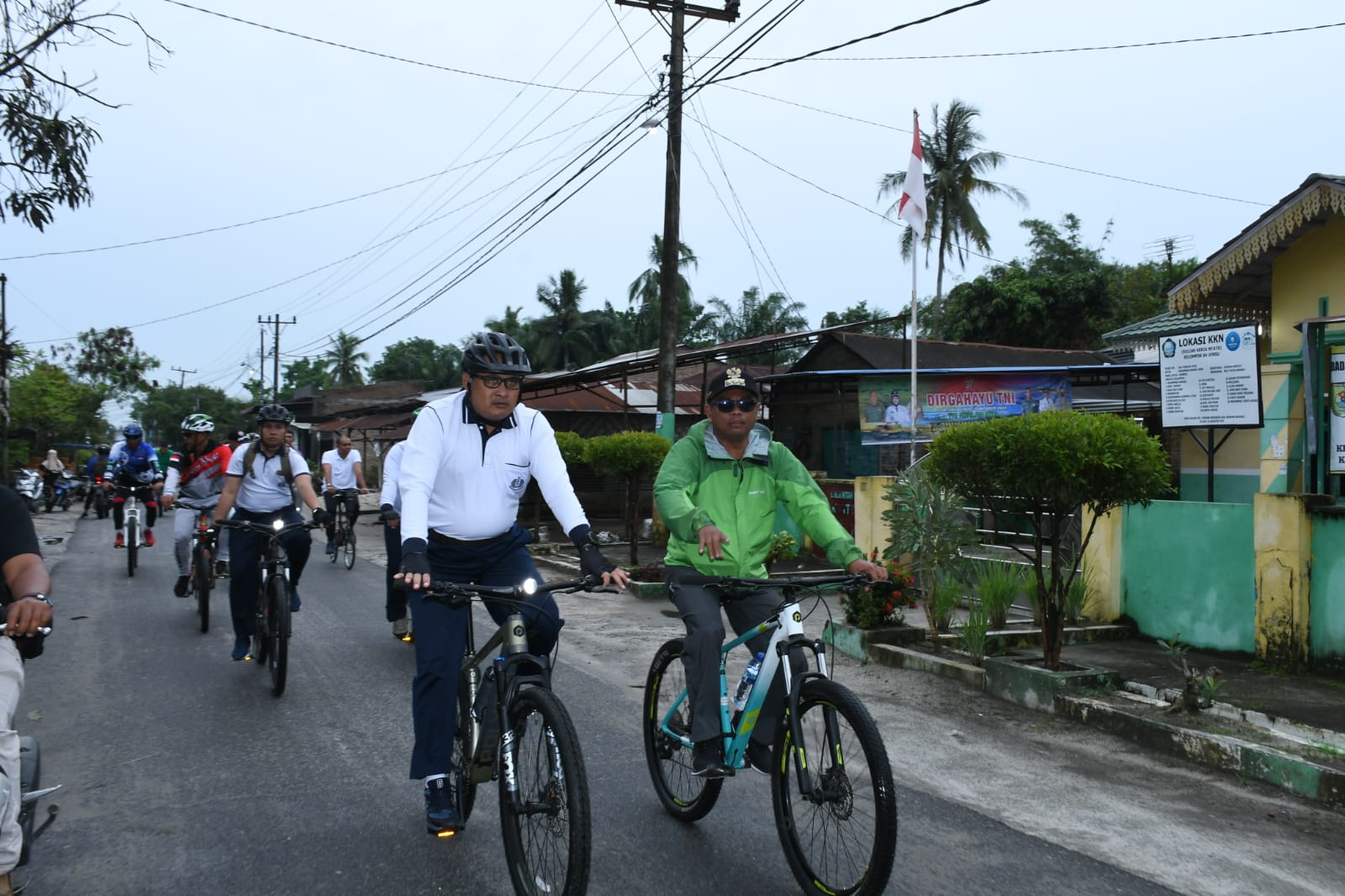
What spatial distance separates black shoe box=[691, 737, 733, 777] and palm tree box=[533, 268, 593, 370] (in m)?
48.5

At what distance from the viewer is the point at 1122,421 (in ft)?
22.4

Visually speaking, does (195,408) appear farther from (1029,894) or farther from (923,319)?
(1029,894)

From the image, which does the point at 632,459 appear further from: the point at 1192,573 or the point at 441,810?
the point at 441,810

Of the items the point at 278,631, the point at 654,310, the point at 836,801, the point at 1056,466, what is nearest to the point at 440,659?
the point at 836,801

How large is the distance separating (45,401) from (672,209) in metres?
24.1

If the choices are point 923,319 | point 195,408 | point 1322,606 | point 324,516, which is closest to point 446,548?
point 324,516

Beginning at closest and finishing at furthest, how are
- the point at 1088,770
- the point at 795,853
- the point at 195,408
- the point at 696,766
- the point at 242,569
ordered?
the point at 795,853, the point at 696,766, the point at 1088,770, the point at 242,569, the point at 195,408

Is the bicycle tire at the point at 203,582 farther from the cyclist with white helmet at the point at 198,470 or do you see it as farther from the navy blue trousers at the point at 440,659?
the navy blue trousers at the point at 440,659

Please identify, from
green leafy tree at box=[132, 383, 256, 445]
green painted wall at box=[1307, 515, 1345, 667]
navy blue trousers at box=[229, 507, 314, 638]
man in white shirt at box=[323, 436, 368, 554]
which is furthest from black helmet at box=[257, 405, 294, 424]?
green leafy tree at box=[132, 383, 256, 445]

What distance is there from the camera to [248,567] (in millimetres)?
7367

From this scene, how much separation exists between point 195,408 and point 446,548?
268 feet

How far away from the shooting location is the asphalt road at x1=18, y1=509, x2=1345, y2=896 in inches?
155

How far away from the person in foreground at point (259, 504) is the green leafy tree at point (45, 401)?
81.8 ft

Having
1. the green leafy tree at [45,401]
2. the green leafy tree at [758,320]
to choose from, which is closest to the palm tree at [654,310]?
the green leafy tree at [758,320]
